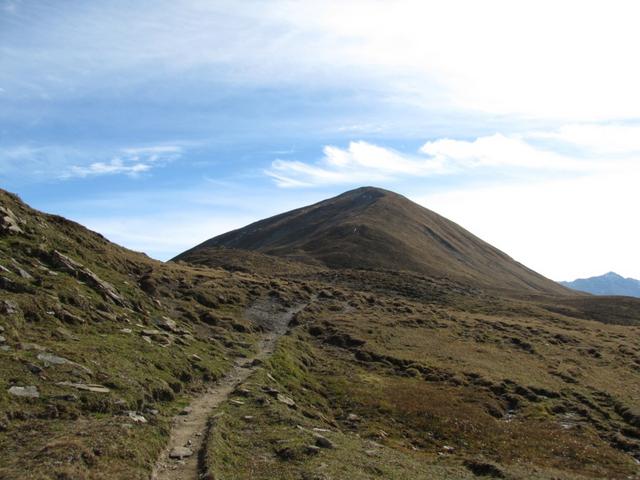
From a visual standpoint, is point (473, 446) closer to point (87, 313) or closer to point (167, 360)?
point (167, 360)

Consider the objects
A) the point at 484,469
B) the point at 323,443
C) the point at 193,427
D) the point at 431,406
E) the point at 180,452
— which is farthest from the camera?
the point at 431,406

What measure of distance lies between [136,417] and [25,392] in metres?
4.35

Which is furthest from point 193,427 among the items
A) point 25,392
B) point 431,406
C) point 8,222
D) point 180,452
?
point 8,222

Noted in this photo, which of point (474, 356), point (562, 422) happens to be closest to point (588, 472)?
point (562, 422)

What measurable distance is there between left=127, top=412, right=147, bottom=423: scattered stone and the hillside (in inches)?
3.6

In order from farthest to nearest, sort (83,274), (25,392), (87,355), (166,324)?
(166,324) → (83,274) → (87,355) → (25,392)

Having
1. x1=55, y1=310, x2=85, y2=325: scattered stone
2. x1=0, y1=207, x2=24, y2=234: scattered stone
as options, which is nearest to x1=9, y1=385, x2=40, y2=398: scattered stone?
x1=55, y1=310, x2=85, y2=325: scattered stone

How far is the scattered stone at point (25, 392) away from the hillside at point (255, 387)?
2.8 inches

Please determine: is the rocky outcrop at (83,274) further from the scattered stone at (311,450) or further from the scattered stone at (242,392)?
the scattered stone at (311,450)

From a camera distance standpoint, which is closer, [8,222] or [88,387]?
[88,387]

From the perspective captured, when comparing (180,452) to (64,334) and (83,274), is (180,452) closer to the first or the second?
(64,334)

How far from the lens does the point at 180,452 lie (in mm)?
18234

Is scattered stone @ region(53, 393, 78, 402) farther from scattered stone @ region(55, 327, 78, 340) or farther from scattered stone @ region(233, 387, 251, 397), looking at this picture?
scattered stone @ region(233, 387, 251, 397)

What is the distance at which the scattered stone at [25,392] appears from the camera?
60.7 ft
